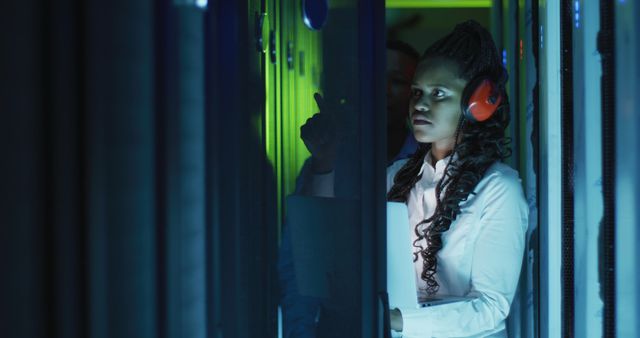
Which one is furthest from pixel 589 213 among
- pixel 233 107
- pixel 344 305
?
pixel 233 107

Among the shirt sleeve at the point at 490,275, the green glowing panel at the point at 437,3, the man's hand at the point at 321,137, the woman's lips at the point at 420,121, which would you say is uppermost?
the green glowing panel at the point at 437,3

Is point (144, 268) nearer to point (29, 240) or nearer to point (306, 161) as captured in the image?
point (29, 240)

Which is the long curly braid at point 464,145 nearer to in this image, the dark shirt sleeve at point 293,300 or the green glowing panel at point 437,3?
the dark shirt sleeve at point 293,300

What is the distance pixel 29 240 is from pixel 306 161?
694 millimetres

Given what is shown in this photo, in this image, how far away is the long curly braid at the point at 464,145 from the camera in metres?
1.81

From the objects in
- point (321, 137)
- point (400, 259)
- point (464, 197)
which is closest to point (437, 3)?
point (464, 197)

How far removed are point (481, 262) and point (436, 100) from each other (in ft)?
1.47

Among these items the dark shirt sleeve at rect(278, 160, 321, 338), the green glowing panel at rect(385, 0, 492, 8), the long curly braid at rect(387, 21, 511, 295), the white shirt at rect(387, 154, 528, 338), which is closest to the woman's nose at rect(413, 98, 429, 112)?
the long curly braid at rect(387, 21, 511, 295)

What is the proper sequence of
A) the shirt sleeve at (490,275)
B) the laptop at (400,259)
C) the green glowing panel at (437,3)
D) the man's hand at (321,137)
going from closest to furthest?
the man's hand at (321,137), the laptop at (400,259), the shirt sleeve at (490,275), the green glowing panel at (437,3)

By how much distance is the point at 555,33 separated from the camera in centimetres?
177

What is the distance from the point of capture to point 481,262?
170cm

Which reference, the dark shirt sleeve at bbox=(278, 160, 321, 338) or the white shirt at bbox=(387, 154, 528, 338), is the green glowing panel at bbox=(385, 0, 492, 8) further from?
the dark shirt sleeve at bbox=(278, 160, 321, 338)

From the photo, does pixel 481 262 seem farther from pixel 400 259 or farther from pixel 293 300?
pixel 293 300

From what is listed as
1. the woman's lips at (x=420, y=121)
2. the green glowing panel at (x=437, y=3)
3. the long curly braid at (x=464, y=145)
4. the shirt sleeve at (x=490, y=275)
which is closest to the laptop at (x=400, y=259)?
the shirt sleeve at (x=490, y=275)
